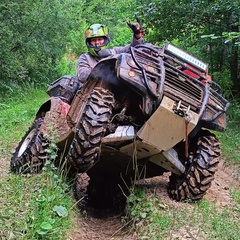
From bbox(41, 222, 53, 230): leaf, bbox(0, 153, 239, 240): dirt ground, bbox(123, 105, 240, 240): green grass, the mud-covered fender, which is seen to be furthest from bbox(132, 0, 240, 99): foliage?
bbox(41, 222, 53, 230): leaf

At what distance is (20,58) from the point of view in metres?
12.5

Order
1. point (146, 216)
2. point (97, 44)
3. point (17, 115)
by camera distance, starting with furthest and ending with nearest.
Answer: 1. point (17, 115)
2. point (97, 44)
3. point (146, 216)

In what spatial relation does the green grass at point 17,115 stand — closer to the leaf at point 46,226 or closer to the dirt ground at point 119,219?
the dirt ground at point 119,219

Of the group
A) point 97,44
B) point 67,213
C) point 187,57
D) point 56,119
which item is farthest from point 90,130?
point 97,44

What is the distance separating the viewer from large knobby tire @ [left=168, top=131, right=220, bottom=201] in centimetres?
500

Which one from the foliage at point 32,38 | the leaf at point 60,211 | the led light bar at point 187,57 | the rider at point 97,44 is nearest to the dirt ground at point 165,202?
the leaf at point 60,211

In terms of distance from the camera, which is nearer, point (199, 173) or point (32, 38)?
point (199, 173)

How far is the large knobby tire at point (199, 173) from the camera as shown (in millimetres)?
5004

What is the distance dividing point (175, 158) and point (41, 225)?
1853 millimetres

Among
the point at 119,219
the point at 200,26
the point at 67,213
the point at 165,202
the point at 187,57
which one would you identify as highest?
the point at 187,57

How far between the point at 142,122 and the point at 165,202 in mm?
957

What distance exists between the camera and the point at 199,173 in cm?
500

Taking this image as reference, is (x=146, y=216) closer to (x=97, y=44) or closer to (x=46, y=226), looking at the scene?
(x=46, y=226)

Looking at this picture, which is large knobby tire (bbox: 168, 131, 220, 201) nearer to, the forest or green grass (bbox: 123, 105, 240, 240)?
the forest
